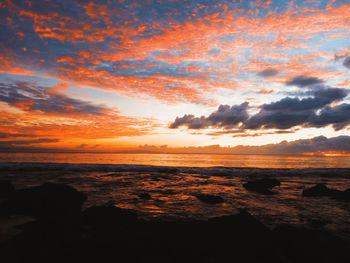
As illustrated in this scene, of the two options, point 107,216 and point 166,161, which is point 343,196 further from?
point 166,161

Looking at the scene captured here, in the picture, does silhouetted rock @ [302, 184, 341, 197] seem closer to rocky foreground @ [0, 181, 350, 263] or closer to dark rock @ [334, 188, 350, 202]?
dark rock @ [334, 188, 350, 202]

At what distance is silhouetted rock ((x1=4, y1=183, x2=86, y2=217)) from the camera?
27.3ft

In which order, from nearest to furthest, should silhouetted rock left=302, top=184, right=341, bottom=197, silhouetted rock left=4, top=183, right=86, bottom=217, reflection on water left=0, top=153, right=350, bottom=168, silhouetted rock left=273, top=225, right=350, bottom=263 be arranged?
silhouetted rock left=273, top=225, right=350, bottom=263, silhouetted rock left=4, top=183, right=86, bottom=217, silhouetted rock left=302, top=184, right=341, bottom=197, reflection on water left=0, top=153, right=350, bottom=168

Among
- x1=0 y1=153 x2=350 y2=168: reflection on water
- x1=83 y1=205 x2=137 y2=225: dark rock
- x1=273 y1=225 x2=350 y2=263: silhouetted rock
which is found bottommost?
x1=0 y1=153 x2=350 y2=168: reflection on water

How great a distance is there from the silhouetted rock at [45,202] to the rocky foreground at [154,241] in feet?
1.72

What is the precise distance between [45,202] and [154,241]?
589 centimetres

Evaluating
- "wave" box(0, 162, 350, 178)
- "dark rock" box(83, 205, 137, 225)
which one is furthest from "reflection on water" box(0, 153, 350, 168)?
"dark rock" box(83, 205, 137, 225)

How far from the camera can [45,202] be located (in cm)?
864

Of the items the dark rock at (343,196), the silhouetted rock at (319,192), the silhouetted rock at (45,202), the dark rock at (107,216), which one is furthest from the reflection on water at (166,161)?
the dark rock at (107,216)

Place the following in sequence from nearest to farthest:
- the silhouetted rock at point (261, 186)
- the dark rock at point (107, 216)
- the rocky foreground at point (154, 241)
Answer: the rocky foreground at point (154, 241), the dark rock at point (107, 216), the silhouetted rock at point (261, 186)

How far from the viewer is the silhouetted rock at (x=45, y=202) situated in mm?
8312

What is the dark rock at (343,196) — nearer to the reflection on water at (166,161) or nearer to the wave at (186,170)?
the wave at (186,170)

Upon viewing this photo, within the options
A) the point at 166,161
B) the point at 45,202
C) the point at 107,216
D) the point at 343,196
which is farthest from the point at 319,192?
the point at 166,161

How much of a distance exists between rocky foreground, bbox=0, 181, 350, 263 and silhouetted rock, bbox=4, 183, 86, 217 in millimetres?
524
